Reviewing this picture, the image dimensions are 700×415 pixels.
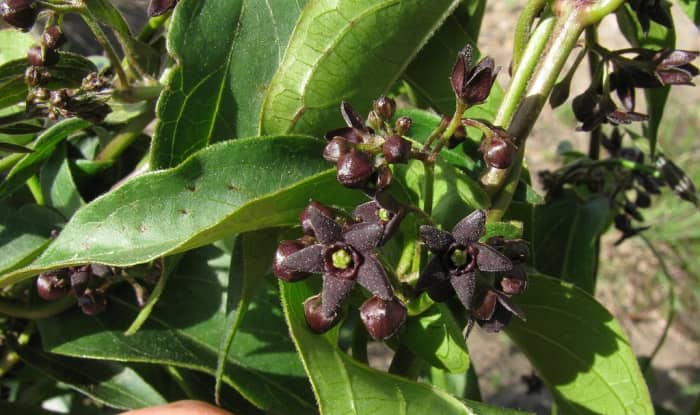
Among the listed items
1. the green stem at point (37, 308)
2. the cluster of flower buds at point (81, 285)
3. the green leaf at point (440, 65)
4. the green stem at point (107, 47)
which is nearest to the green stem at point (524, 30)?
the green leaf at point (440, 65)

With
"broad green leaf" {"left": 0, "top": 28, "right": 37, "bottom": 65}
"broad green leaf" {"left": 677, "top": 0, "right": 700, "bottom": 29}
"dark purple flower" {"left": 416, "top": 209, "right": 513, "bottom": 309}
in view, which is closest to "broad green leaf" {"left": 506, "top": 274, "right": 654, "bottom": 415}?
"dark purple flower" {"left": 416, "top": 209, "right": 513, "bottom": 309}

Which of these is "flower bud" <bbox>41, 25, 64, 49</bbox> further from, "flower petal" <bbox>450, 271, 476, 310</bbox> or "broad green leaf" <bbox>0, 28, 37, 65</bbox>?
"flower petal" <bbox>450, 271, 476, 310</bbox>

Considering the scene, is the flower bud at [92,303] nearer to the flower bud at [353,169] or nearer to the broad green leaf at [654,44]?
the flower bud at [353,169]

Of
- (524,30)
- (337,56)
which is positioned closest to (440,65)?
(524,30)

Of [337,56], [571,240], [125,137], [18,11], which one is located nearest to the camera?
[337,56]

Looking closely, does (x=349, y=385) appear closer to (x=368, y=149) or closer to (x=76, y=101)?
(x=368, y=149)

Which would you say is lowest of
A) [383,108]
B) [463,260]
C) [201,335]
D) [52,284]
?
[201,335]
